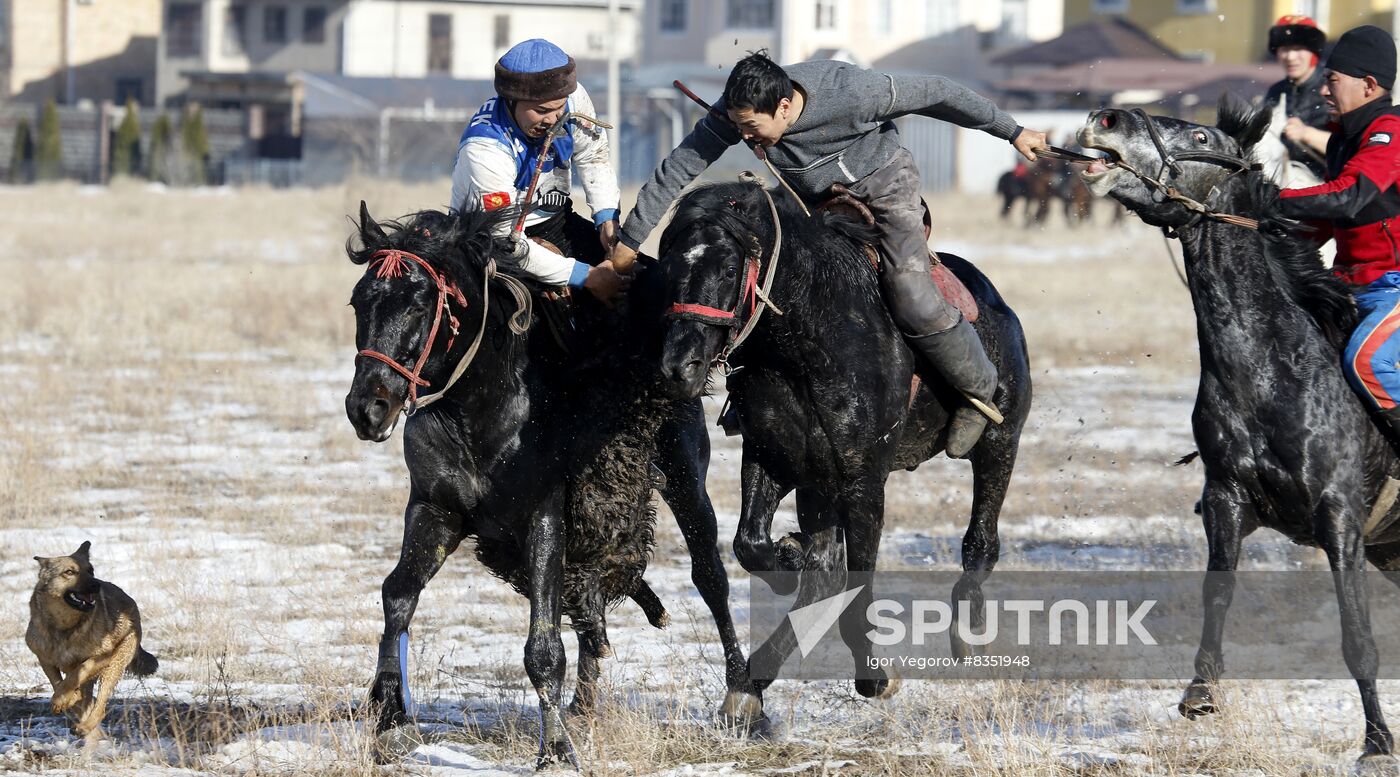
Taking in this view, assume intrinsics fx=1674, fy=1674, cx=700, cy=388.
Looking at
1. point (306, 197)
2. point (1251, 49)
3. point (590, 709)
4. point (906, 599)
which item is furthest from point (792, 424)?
point (1251, 49)

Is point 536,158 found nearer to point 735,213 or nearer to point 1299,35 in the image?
point 735,213

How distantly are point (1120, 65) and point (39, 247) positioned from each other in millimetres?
36364

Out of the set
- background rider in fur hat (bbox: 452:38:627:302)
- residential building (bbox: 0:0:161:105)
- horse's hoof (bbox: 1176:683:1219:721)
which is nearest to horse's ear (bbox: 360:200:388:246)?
background rider in fur hat (bbox: 452:38:627:302)

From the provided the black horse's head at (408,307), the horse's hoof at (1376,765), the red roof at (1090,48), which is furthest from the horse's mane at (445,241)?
the red roof at (1090,48)

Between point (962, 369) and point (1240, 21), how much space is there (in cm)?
5925

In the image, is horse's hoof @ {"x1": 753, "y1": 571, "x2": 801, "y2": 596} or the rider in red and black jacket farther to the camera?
horse's hoof @ {"x1": 753, "y1": 571, "x2": 801, "y2": 596}

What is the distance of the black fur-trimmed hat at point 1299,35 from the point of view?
30.5ft

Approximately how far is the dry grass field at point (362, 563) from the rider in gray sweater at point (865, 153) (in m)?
1.43

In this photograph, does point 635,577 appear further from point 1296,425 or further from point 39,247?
point 39,247

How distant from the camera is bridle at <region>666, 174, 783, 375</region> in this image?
5.31 meters

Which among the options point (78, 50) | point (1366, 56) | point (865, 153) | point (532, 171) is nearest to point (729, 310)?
point (532, 171)

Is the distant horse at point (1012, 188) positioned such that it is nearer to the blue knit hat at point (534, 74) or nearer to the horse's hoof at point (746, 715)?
the horse's hoof at point (746, 715)

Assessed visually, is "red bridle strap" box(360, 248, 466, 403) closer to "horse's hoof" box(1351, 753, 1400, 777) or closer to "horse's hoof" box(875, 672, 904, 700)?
"horse's hoof" box(875, 672, 904, 700)

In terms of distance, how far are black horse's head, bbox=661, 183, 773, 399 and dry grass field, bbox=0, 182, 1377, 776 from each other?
1298 millimetres
